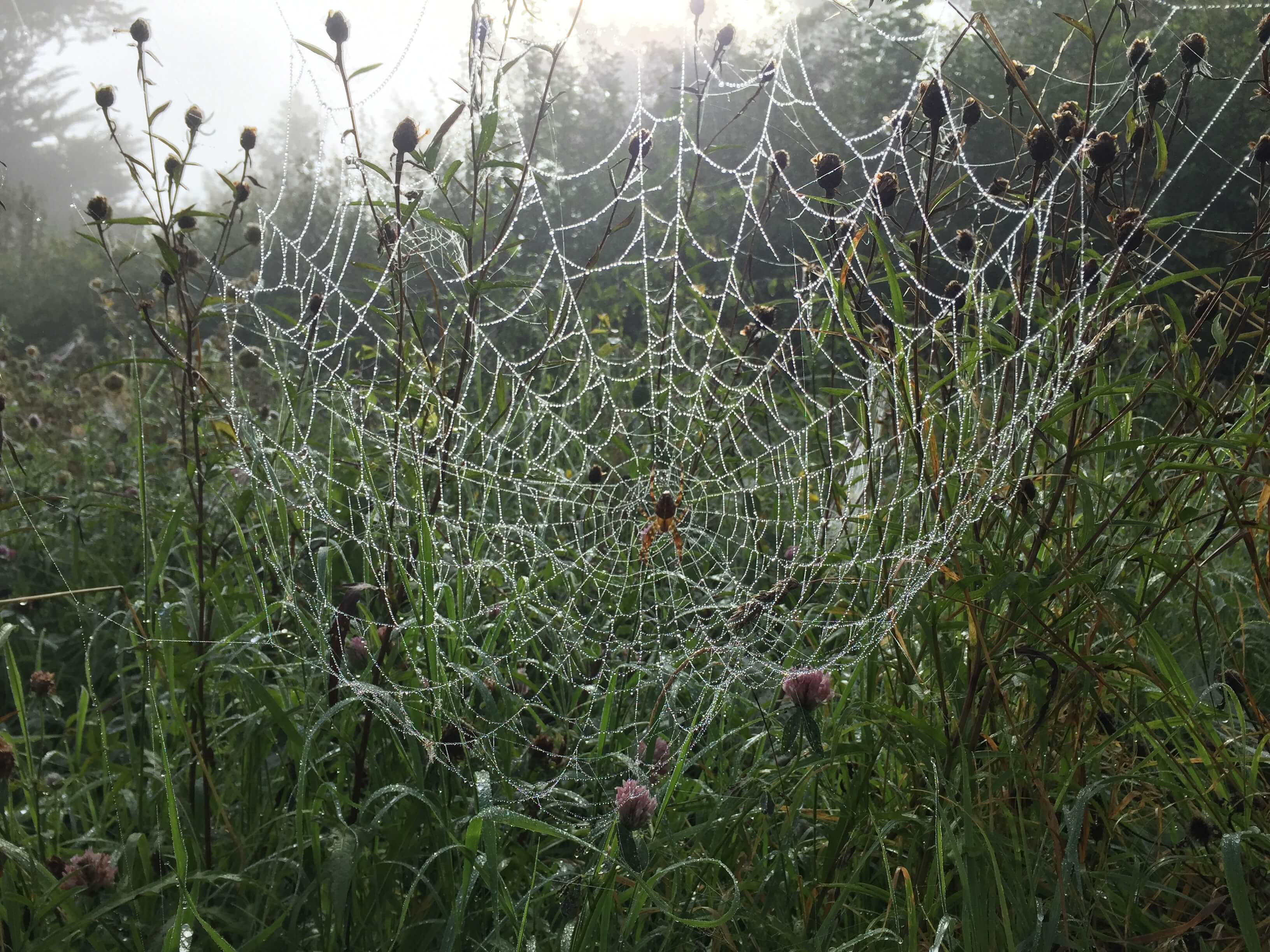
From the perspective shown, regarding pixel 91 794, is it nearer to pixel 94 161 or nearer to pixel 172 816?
pixel 172 816

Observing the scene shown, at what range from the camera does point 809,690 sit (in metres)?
1.27

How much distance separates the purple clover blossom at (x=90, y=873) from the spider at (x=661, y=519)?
101cm

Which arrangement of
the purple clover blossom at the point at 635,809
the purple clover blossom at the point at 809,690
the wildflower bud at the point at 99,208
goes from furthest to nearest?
the wildflower bud at the point at 99,208, the purple clover blossom at the point at 809,690, the purple clover blossom at the point at 635,809

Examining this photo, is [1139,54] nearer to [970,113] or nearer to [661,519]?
[970,113]

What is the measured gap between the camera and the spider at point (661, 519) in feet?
6.53

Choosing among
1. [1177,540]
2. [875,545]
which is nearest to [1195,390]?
[875,545]

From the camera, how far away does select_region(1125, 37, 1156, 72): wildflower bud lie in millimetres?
1457

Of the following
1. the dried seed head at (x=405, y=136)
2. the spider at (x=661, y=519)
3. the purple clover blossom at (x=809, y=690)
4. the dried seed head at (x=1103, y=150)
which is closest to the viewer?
the purple clover blossom at (x=809, y=690)

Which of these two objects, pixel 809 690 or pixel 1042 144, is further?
pixel 1042 144

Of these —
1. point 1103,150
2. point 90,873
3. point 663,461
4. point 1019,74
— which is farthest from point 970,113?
point 90,873

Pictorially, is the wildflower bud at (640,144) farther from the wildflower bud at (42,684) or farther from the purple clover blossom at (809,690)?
the wildflower bud at (42,684)

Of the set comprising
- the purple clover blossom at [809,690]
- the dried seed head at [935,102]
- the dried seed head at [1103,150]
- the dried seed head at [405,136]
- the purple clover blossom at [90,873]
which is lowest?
the purple clover blossom at [90,873]

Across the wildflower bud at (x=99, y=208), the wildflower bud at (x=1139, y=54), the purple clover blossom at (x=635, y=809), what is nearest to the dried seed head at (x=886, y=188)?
the wildflower bud at (x=1139, y=54)

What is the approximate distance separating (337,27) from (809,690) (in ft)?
4.66
